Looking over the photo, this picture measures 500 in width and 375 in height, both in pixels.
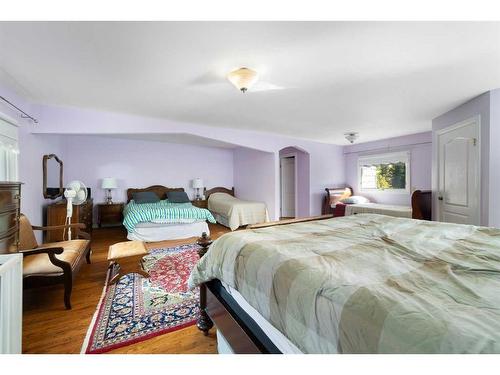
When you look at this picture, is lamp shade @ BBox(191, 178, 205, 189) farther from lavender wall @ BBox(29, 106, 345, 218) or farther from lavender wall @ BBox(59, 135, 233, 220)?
lavender wall @ BBox(29, 106, 345, 218)

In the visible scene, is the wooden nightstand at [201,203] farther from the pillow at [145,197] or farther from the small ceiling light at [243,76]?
the small ceiling light at [243,76]

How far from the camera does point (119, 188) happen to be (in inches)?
227

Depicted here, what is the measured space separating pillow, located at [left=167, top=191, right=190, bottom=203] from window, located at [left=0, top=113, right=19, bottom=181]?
3.29m

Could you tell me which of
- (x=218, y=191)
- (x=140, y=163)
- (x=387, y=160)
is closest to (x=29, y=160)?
(x=140, y=163)

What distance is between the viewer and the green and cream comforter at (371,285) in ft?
2.09

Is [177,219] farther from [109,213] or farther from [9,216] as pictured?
[9,216]

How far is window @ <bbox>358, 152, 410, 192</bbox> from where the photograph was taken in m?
5.20

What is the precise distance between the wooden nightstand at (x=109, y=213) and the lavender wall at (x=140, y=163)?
0.38 metres

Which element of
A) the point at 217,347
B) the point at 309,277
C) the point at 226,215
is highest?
the point at 309,277

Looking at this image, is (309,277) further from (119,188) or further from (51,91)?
(119,188)

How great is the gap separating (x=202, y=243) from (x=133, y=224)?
2800 millimetres

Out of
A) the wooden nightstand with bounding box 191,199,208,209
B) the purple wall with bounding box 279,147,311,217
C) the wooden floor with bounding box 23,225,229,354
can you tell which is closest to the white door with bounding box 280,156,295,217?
the purple wall with bounding box 279,147,311,217
